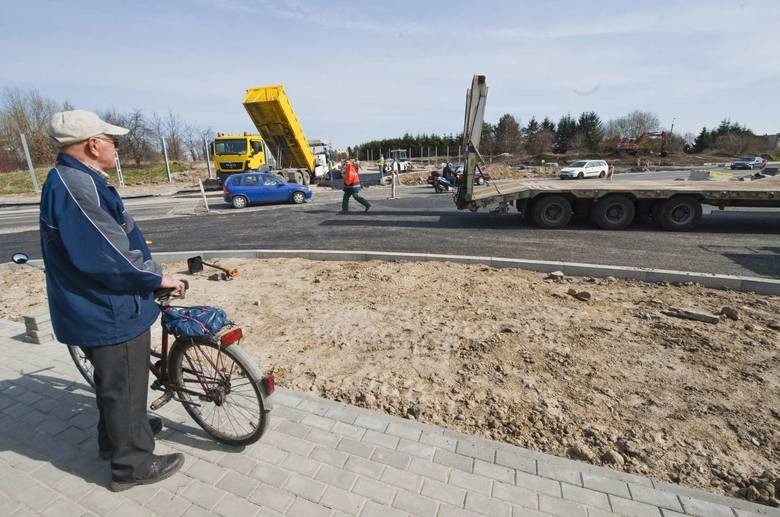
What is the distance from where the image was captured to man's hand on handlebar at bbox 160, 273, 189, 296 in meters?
2.09

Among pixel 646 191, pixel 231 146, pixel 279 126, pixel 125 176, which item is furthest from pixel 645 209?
pixel 125 176

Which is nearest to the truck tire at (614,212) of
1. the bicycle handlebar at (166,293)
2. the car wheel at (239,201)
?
the bicycle handlebar at (166,293)

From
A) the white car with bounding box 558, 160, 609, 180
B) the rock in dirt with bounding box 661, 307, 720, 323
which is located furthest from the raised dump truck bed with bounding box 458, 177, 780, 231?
the white car with bounding box 558, 160, 609, 180

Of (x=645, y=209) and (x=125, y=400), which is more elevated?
(x=645, y=209)

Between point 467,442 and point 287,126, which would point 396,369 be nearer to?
point 467,442

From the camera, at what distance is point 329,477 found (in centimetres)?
230

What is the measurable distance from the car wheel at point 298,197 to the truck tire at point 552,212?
9.68 metres

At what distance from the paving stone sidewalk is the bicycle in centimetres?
15

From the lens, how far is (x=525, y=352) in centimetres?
371

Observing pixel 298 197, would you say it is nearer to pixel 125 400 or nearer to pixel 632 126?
pixel 125 400

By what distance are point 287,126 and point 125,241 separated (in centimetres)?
1944

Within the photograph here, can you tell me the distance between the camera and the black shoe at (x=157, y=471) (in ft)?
7.27

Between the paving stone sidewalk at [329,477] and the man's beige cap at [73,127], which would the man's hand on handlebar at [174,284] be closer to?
the man's beige cap at [73,127]

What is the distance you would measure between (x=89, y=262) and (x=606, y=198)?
33.1 feet
